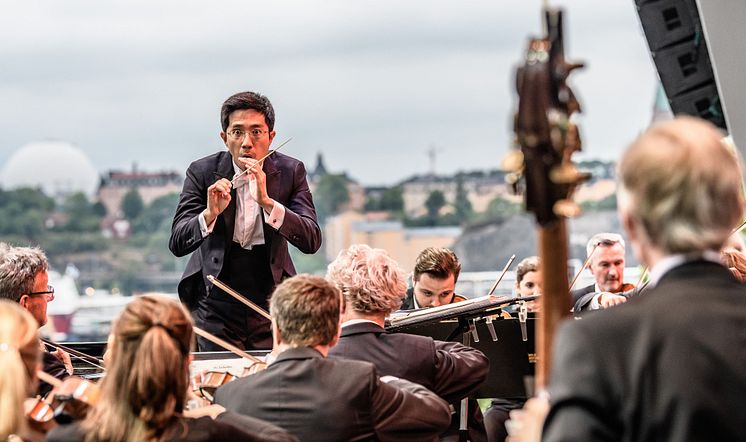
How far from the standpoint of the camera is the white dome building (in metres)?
17.0

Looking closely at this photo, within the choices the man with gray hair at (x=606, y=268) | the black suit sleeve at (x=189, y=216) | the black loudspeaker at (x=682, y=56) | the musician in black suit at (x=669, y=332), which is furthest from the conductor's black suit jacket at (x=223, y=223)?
the musician in black suit at (x=669, y=332)

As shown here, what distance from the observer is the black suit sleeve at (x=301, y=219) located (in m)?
4.24

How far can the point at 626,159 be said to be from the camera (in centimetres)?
166

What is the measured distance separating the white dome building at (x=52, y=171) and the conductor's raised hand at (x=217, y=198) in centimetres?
1324

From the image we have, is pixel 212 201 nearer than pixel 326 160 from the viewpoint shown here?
Yes

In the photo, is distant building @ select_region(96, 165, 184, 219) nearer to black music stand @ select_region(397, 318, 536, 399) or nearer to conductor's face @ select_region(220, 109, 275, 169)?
conductor's face @ select_region(220, 109, 275, 169)

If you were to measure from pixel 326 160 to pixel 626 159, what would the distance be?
17125 millimetres

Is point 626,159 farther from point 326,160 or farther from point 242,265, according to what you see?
point 326,160

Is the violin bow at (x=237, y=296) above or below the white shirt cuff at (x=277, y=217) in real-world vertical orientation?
below

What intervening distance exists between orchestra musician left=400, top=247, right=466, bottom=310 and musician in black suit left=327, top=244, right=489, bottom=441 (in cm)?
107

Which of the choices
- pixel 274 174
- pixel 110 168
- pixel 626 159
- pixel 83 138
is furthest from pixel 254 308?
pixel 83 138

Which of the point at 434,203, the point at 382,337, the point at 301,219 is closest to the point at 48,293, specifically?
the point at 301,219

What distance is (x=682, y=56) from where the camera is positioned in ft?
20.4

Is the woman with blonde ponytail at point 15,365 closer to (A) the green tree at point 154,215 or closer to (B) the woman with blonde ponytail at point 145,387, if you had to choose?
(B) the woman with blonde ponytail at point 145,387
